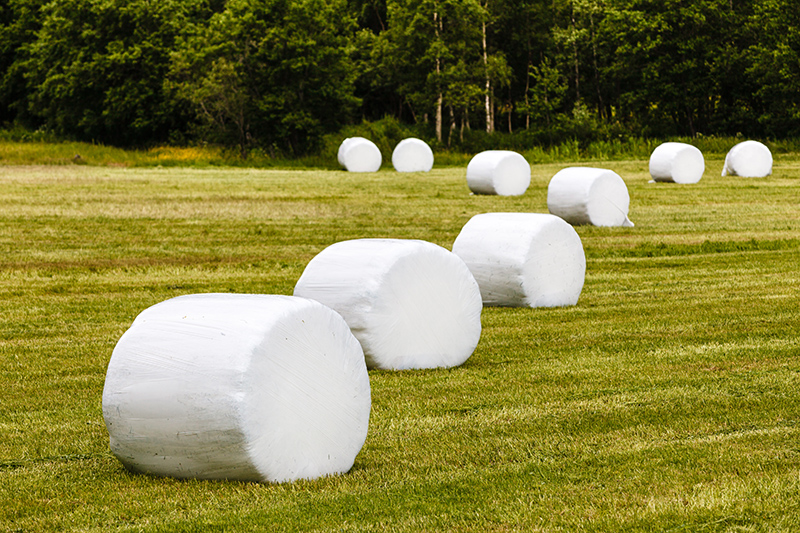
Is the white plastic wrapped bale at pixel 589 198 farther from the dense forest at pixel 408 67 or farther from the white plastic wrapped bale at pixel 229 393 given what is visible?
the dense forest at pixel 408 67

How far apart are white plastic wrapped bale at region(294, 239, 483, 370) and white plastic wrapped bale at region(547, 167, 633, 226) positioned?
11.4 metres

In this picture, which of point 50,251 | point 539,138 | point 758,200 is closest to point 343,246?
point 50,251

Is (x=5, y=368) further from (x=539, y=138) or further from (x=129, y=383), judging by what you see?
(x=539, y=138)

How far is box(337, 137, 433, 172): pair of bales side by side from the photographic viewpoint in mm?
40344

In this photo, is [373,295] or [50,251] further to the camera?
[50,251]

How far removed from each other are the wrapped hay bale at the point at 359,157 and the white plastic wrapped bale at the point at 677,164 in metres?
13.7

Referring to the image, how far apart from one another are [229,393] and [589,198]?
597 inches

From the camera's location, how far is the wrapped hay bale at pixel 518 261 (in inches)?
432

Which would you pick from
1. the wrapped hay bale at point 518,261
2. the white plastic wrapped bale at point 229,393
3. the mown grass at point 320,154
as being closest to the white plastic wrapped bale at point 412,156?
the mown grass at point 320,154

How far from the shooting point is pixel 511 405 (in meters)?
6.61

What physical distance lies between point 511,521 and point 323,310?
1.64m

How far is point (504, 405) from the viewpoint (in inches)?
261

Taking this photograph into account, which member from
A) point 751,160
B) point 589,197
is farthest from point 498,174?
point 751,160

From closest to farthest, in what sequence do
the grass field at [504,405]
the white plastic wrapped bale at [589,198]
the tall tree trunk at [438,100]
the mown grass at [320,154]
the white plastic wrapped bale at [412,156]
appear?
the grass field at [504,405] → the white plastic wrapped bale at [589,198] → the white plastic wrapped bale at [412,156] → the mown grass at [320,154] → the tall tree trunk at [438,100]
